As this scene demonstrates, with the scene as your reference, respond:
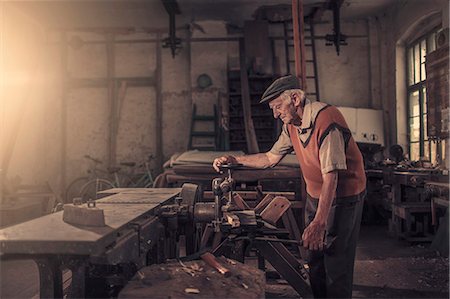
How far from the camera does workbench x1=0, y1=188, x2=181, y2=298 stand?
165 centimetres

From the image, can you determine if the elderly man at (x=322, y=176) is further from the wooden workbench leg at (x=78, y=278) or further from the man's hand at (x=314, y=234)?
the wooden workbench leg at (x=78, y=278)

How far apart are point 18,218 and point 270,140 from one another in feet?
15.2

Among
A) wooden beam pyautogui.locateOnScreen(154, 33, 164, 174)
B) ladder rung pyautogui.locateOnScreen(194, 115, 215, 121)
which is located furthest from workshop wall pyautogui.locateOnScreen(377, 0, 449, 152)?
wooden beam pyautogui.locateOnScreen(154, 33, 164, 174)

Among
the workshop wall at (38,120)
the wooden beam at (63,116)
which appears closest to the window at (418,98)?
the wooden beam at (63,116)

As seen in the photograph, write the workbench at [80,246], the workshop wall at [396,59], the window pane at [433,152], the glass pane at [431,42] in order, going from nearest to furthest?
the workbench at [80,246] < the window pane at [433,152] < the glass pane at [431,42] < the workshop wall at [396,59]

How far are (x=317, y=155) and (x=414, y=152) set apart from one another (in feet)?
18.2

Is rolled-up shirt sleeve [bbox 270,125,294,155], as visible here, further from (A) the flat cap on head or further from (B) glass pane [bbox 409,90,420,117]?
(B) glass pane [bbox 409,90,420,117]

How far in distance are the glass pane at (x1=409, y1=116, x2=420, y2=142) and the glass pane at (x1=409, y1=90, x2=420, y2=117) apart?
0.10 metres

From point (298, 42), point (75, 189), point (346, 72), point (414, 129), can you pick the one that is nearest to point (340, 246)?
point (298, 42)

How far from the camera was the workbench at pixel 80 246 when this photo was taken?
1.65 metres

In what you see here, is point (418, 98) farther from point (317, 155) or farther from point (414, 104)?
point (317, 155)

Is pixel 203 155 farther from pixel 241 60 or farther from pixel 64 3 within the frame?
pixel 64 3

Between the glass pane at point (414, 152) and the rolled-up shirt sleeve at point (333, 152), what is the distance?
549cm

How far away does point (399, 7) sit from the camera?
7539mm
